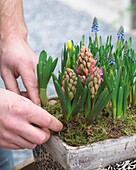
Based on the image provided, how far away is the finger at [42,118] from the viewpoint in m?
0.93

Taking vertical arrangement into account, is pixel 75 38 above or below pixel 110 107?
below

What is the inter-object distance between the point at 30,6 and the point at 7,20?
369 centimetres

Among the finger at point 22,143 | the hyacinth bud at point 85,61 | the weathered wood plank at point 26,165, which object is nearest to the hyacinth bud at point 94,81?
the hyacinth bud at point 85,61

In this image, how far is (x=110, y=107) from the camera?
1.05 meters

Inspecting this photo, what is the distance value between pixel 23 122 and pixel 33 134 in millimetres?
29

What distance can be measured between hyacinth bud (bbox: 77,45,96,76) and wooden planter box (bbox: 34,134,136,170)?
141 mm

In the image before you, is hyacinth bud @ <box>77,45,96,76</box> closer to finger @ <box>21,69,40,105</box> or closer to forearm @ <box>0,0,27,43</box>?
finger @ <box>21,69,40,105</box>

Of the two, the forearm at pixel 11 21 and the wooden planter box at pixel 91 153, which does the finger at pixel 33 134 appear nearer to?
the wooden planter box at pixel 91 153

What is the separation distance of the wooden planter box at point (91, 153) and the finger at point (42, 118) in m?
0.03

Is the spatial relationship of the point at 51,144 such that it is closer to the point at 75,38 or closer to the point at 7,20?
the point at 7,20

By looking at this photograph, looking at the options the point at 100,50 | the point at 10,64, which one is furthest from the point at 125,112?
the point at 10,64

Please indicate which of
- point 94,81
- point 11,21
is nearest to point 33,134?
point 94,81

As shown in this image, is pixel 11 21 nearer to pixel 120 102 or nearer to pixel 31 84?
pixel 31 84

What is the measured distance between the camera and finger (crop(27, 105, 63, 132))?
3.05ft
